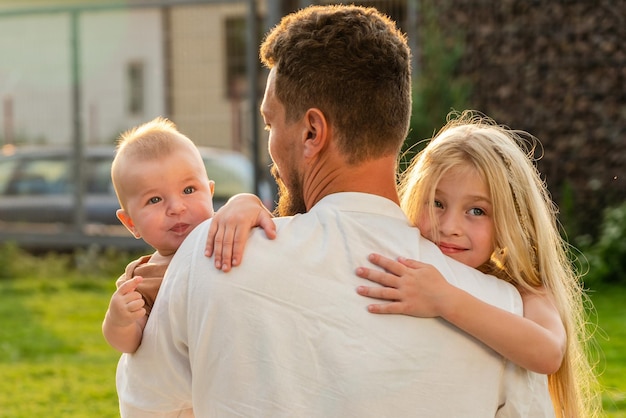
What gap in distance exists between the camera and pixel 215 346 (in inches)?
75.5

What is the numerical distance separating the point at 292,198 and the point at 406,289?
43cm

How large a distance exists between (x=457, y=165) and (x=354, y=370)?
0.64m

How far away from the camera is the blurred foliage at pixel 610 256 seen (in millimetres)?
8789

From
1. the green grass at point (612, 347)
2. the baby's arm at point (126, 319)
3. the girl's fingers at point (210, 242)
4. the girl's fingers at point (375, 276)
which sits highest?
the girl's fingers at point (210, 242)

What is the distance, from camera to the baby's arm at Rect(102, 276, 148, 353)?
213 cm

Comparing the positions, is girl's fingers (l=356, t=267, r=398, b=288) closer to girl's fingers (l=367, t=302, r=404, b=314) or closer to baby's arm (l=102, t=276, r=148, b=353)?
girl's fingers (l=367, t=302, r=404, b=314)

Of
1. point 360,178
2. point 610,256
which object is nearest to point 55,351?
point 610,256

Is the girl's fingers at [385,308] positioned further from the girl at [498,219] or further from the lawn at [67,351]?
the lawn at [67,351]

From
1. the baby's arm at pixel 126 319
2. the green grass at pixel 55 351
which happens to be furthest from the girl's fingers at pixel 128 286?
the green grass at pixel 55 351

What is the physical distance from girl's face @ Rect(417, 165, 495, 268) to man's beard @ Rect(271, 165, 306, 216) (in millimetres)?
289

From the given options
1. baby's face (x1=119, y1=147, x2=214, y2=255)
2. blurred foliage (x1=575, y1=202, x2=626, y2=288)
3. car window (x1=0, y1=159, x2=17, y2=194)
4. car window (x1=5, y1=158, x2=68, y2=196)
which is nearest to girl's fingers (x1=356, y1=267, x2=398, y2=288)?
baby's face (x1=119, y1=147, x2=214, y2=255)

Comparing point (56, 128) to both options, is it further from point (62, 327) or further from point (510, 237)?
point (510, 237)

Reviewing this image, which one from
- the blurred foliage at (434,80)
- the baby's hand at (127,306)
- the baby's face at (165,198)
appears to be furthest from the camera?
the blurred foliage at (434,80)

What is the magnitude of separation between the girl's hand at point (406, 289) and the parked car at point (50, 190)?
8.56 meters
